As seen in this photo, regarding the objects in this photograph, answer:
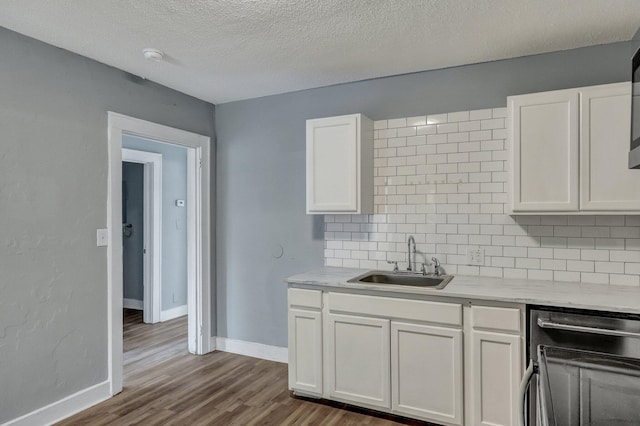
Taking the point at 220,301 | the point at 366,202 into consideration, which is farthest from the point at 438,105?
the point at 220,301

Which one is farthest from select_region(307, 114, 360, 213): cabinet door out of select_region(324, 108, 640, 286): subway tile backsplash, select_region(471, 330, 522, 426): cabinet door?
select_region(471, 330, 522, 426): cabinet door

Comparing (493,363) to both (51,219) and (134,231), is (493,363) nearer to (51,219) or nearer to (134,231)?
(51,219)

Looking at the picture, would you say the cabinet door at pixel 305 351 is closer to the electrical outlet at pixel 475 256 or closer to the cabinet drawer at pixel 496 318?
the cabinet drawer at pixel 496 318

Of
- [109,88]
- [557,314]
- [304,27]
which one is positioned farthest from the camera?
[109,88]

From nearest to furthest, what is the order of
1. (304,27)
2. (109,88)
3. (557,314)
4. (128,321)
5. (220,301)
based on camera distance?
(557,314) → (304,27) → (109,88) → (220,301) → (128,321)

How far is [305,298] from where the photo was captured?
9.38 ft

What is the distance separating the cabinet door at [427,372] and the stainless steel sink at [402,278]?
1.44ft

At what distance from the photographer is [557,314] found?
213 cm

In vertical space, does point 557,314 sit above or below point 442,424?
above

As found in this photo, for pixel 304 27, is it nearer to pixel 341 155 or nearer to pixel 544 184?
pixel 341 155

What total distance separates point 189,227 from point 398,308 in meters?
2.27

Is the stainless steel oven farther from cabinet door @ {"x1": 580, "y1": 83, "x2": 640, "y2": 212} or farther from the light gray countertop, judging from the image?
cabinet door @ {"x1": 580, "y1": 83, "x2": 640, "y2": 212}

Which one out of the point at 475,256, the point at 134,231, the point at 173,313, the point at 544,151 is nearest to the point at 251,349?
the point at 173,313

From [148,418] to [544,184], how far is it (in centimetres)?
296
